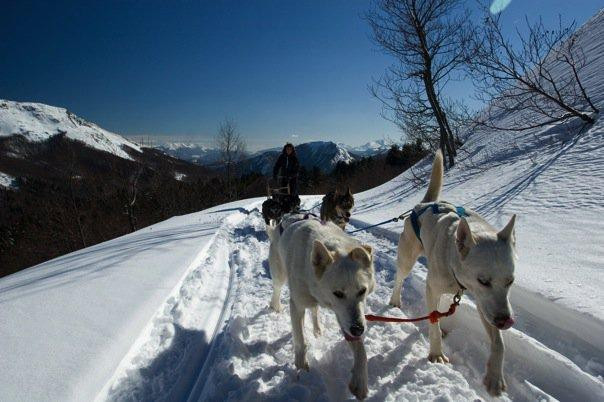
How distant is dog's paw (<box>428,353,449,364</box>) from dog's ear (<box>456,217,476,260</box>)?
1100 millimetres

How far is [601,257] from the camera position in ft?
14.9

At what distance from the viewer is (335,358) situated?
3453 millimetres

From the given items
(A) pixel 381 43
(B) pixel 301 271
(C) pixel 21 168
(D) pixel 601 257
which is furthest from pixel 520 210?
(C) pixel 21 168

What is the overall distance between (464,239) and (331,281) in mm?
1163

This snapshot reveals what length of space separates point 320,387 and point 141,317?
2266 millimetres

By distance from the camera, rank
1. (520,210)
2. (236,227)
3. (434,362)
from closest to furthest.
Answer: (434,362), (520,210), (236,227)

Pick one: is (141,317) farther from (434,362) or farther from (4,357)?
(434,362)

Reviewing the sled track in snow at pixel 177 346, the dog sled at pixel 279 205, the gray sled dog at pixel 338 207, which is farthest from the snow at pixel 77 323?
the gray sled dog at pixel 338 207

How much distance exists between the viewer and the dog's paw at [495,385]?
2688 mm

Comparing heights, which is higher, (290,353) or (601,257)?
(601,257)

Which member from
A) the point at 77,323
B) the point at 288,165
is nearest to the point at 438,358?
the point at 77,323

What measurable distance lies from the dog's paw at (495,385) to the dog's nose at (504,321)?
1.71ft

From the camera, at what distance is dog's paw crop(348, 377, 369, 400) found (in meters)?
2.74

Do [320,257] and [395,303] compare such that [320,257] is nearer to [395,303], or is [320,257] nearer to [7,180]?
[395,303]
